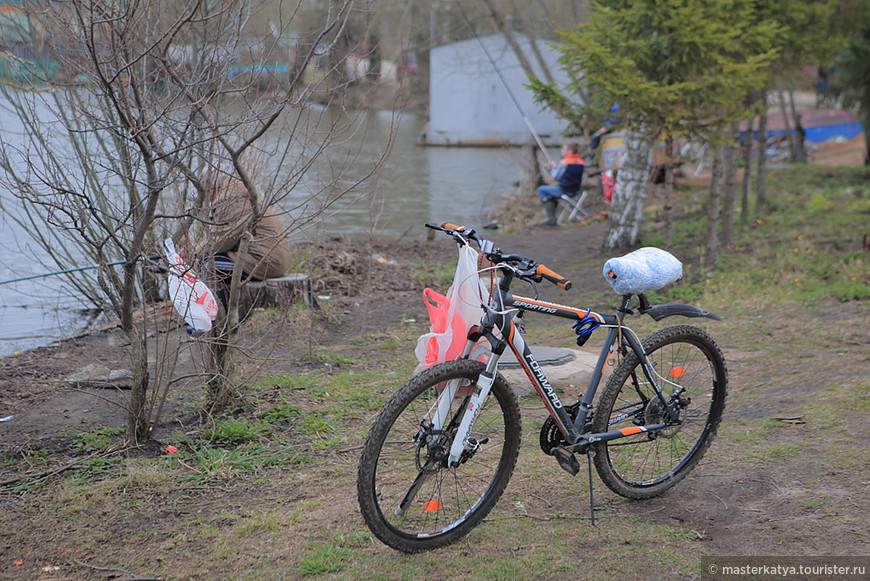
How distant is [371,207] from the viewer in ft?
20.8

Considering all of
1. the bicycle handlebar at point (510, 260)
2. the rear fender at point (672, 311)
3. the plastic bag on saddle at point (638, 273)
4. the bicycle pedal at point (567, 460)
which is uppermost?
the bicycle handlebar at point (510, 260)

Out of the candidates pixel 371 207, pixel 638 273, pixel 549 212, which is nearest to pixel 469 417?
pixel 638 273

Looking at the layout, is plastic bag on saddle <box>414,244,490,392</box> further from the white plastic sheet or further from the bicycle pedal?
the bicycle pedal

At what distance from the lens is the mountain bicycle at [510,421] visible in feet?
10.00

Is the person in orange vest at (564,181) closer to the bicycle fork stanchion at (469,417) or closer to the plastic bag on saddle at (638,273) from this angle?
the plastic bag on saddle at (638,273)

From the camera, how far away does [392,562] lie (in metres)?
3.06

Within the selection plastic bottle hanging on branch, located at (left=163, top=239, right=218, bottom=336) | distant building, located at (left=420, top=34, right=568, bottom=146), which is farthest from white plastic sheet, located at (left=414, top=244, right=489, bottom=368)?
distant building, located at (left=420, top=34, right=568, bottom=146)

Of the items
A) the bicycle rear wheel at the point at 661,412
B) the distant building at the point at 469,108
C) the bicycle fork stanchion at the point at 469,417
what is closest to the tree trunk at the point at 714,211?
the bicycle rear wheel at the point at 661,412

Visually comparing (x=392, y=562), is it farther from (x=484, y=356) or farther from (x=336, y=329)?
(x=336, y=329)

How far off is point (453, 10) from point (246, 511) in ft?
75.1

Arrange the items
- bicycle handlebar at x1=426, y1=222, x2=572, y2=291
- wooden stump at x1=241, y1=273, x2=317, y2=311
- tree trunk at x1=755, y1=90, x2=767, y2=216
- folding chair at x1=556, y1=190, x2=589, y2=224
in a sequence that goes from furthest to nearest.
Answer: folding chair at x1=556, y1=190, x2=589, y2=224
tree trunk at x1=755, y1=90, x2=767, y2=216
wooden stump at x1=241, y1=273, x2=317, y2=311
bicycle handlebar at x1=426, y1=222, x2=572, y2=291

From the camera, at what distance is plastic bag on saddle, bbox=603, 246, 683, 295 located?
3.33 metres

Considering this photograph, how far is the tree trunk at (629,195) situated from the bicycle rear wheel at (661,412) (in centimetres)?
633

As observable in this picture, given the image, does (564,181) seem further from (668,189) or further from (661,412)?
(661,412)
